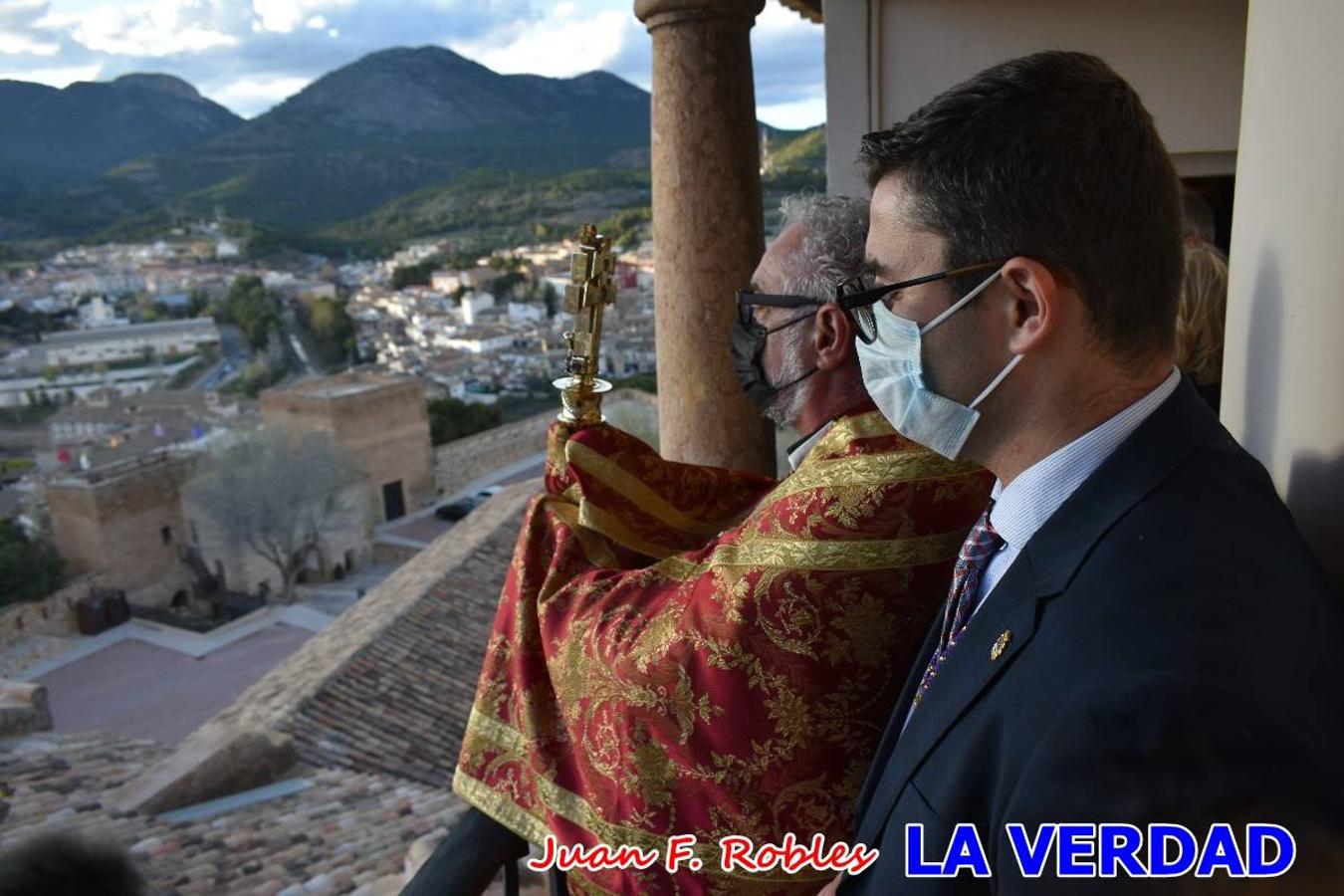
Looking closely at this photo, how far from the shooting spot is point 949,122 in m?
1.08

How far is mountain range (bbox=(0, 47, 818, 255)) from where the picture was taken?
5181 cm

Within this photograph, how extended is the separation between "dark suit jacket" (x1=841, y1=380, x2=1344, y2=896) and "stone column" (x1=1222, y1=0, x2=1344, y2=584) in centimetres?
28

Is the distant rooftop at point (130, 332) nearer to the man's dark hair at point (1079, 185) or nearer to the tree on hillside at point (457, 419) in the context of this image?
the tree on hillside at point (457, 419)

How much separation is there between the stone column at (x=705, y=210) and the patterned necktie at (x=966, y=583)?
1.77 metres

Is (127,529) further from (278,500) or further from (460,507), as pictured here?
(460,507)

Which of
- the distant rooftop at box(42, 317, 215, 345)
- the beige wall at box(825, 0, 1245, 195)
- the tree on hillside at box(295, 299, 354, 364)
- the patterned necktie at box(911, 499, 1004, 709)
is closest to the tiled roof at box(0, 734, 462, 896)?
the beige wall at box(825, 0, 1245, 195)

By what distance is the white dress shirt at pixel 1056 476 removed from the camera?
105 centimetres

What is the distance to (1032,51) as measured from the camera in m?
4.27

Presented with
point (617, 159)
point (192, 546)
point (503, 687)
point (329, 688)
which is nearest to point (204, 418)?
point (192, 546)

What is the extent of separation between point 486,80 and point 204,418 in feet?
184

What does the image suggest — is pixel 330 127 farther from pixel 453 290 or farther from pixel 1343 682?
Result: pixel 1343 682

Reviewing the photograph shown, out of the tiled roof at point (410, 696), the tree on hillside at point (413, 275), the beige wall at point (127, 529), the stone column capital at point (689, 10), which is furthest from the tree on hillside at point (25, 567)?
the tree on hillside at point (413, 275)

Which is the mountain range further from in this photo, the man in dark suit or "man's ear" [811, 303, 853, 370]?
the man in dark suit

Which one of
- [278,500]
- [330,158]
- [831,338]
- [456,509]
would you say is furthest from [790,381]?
[330,158]
